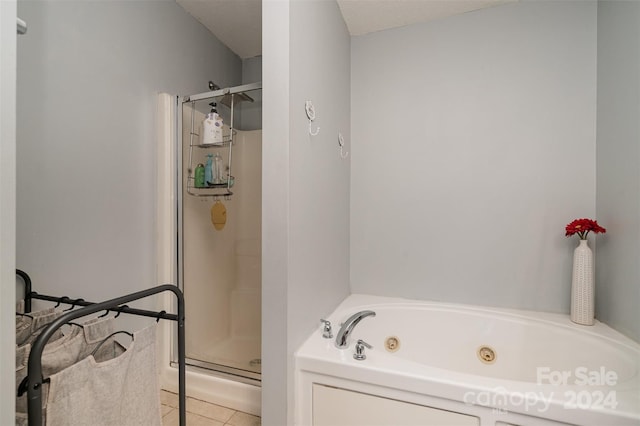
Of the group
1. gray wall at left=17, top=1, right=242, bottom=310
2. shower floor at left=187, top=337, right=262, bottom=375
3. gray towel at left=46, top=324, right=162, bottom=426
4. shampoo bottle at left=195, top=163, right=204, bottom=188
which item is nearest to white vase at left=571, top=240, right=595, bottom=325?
shower floor at left=187, top=337, right=262, bottom=375

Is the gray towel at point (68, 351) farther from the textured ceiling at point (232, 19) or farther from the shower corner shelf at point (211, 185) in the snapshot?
the textured ceiling at point (232, 19)

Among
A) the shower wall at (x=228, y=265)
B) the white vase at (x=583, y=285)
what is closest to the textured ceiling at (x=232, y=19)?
the shower wall at (x=228, y=265)

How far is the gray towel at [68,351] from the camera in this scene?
2.81 feet

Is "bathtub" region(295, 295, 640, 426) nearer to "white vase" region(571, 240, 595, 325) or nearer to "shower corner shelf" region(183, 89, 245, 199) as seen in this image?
"white vase" region(571, 240, 595, 325)

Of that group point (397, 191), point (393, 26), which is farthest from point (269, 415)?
point (393, 26)

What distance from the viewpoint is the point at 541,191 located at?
1749mm

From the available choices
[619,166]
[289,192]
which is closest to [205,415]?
[289,192]

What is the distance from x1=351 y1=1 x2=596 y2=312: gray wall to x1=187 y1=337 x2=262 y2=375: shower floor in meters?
0.79

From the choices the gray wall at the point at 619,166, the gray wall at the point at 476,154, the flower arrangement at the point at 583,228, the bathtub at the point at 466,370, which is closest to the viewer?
the bathtub at the point at 466,370

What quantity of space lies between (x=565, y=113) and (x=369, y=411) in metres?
→ 1.86

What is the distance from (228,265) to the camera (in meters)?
2.12

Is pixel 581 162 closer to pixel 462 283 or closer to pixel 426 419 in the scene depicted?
pixel 462 283

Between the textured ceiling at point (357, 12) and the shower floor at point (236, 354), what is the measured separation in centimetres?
218

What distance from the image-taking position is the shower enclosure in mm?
1933
